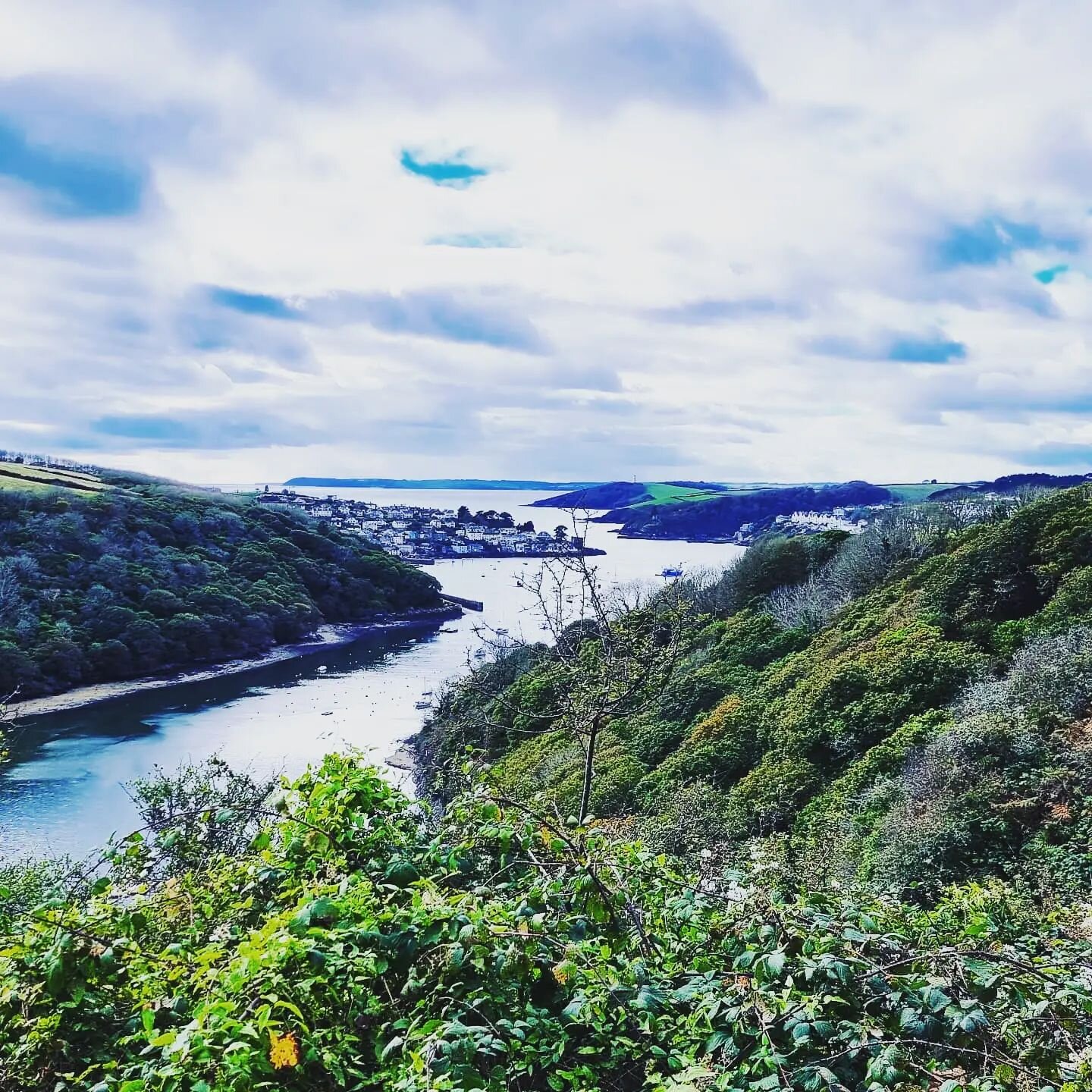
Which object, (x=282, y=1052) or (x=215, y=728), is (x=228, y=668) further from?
(x=282, y=1052)

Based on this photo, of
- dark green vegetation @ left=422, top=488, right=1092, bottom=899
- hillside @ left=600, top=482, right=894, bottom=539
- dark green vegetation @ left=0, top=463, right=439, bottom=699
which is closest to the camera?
dark green vegetation @ left=422, top=488, right=1092, bottom=899

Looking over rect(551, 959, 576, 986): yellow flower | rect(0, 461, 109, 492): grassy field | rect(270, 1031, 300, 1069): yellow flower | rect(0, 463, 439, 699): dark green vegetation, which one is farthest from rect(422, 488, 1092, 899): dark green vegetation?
rect(0, 461, 109, 492): grassy field

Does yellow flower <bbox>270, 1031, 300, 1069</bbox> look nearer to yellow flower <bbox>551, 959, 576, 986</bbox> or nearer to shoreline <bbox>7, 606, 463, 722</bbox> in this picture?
yellow flower <bbox>551, 959, 576, 986</bbox>

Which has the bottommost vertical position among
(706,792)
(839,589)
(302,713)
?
(302,713)

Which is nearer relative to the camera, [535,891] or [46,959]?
[46,959]

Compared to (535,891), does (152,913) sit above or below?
below

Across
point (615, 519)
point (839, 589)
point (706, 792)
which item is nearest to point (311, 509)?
point (615, 519)

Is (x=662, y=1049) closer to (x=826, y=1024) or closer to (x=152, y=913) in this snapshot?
(x=826, y=1024)
